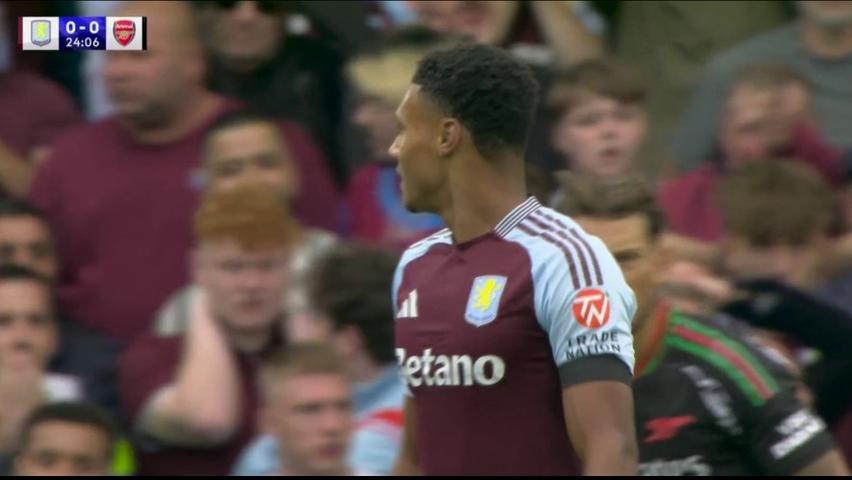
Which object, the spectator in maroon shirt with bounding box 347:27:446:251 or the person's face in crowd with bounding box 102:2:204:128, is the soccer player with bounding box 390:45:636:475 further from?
the person's face in crowd with bounding box 102:2:204:128

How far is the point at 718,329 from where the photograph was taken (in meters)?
5.24

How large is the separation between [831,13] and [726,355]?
7.27 feet

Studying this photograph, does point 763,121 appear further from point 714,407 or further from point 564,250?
point 564,250

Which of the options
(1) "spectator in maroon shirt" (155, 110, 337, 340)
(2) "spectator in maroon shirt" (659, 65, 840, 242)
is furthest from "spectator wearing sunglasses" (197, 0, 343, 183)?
(2) "spectator in maroon shirt" (659, 65, 840, 242)

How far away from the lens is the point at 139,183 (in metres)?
6.72

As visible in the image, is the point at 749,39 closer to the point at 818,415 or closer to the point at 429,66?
the point at 818,415

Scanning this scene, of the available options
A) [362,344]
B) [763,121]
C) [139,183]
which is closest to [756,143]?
[763,121]

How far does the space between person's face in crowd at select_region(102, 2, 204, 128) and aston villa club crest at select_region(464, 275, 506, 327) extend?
2.73 meters

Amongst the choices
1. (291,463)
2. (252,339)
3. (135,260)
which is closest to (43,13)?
(135,260)

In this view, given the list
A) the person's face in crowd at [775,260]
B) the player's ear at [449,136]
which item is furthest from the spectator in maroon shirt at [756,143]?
the player's ear at [449,136]

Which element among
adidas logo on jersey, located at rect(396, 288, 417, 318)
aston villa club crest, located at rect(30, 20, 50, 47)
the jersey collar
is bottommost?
adidas logo on jersey, located at rect(396, 288, 417, 318)

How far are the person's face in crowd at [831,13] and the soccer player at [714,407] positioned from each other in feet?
6.86

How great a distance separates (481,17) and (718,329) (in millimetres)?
2295

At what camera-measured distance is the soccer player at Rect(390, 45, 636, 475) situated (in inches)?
165
